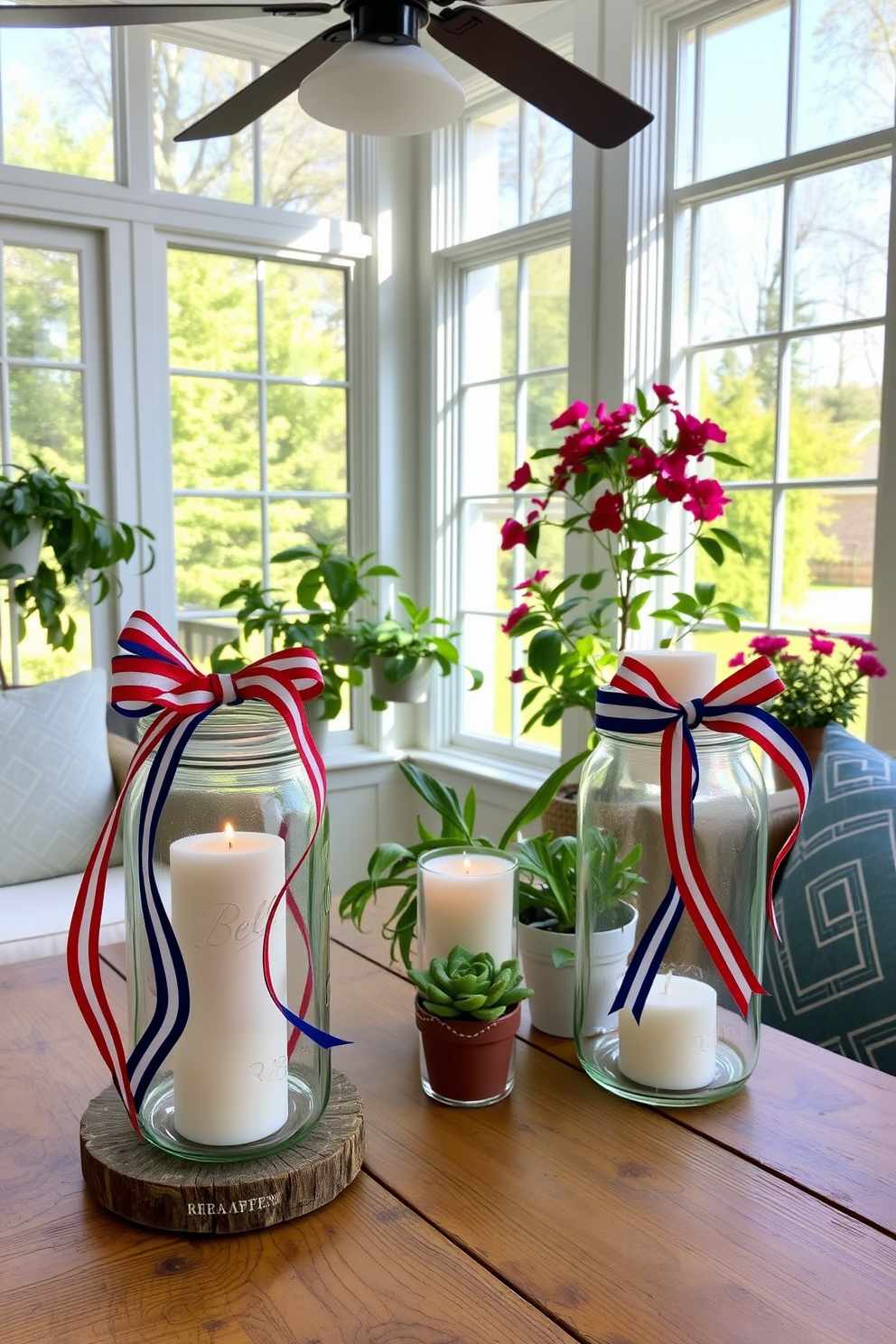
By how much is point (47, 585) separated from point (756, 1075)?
87.6 inches

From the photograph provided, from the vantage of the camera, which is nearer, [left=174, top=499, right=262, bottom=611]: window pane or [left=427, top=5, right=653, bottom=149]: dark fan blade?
[left=427, top=5, right=653, bottom=149]: dark fan blade

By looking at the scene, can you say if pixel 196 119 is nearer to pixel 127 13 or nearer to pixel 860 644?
pixel 127 13

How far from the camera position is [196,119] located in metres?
3.16

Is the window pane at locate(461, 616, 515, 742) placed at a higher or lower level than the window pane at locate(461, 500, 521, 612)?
lower

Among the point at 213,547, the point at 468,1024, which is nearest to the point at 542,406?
the point at 213,547

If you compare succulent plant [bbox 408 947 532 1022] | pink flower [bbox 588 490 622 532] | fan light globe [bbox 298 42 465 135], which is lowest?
succulent plant [bbox 408 947 532 1022]

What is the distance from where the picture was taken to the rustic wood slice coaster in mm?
685

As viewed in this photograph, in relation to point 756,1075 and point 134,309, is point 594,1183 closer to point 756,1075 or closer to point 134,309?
point 756,1075

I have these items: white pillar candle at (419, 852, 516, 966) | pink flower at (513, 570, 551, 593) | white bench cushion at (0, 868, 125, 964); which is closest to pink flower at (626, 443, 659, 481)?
pink flower at (513, 570, 551, 593)

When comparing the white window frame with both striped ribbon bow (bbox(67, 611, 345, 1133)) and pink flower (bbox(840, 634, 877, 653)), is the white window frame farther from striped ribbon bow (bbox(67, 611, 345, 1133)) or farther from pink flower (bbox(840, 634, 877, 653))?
striped ribbon bow (bbox(67, 611, 345, 1133))

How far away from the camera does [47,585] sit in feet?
8.75

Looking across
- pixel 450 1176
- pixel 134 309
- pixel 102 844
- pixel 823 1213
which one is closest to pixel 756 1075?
pixel 823 1213

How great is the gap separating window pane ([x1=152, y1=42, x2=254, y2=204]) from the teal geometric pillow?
2.63 m

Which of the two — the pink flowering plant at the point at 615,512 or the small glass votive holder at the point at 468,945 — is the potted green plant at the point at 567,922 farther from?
the pink flowering plant at the point at 615,512
